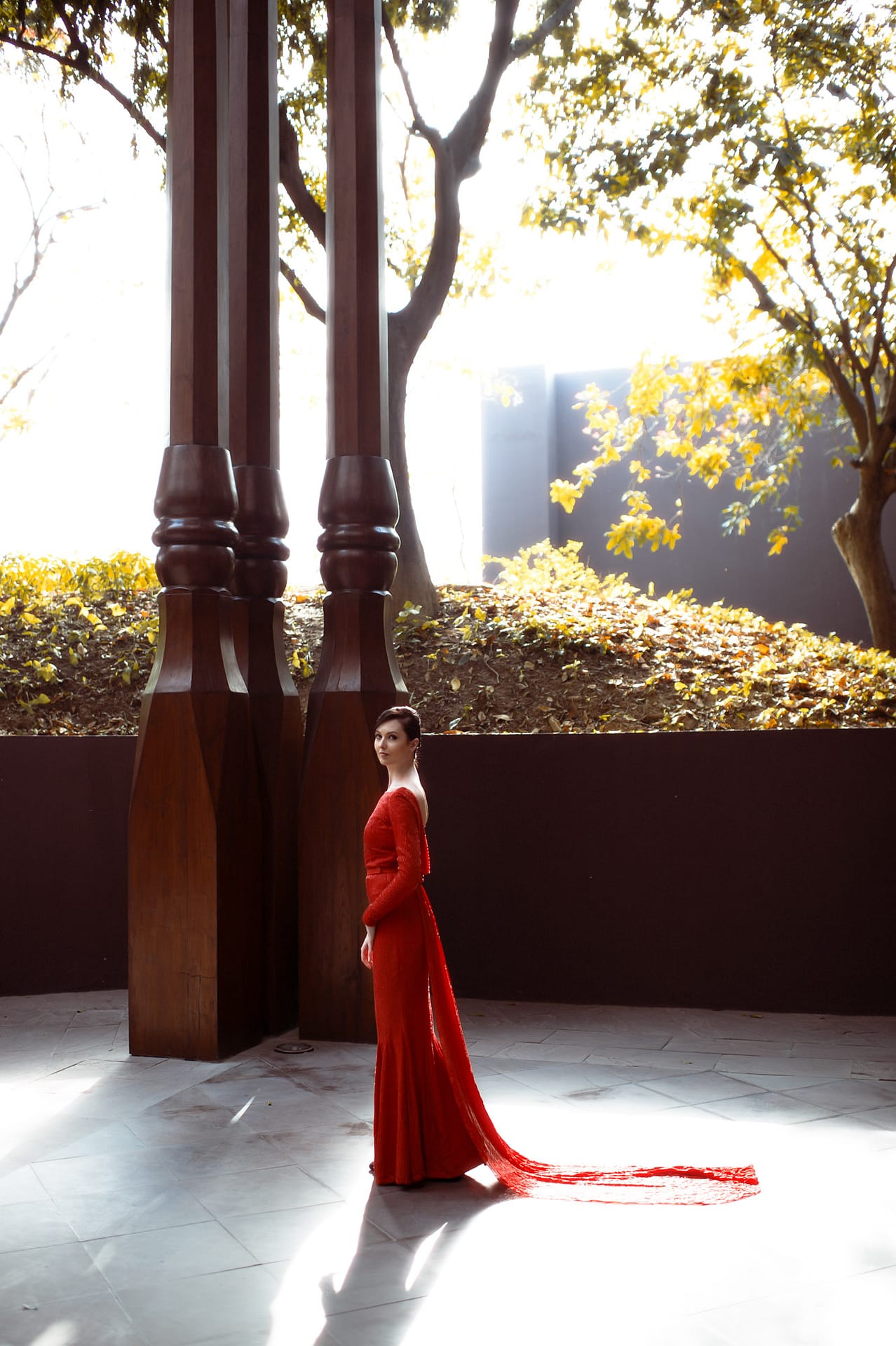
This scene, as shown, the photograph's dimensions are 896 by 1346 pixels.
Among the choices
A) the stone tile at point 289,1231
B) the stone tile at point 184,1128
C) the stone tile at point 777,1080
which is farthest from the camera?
the stone tile at point 777,1080

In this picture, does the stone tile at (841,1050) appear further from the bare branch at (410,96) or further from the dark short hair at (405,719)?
the bare branch at (410,96)

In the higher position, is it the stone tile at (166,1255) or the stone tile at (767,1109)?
the stone tile at (166,1255)

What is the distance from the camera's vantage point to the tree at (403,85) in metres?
9.74

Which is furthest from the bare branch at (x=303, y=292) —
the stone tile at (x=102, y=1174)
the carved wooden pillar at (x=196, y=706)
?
the stone tile at (x=102, y=1174)

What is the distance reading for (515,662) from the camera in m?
9.21

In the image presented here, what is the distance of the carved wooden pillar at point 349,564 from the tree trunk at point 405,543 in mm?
3703

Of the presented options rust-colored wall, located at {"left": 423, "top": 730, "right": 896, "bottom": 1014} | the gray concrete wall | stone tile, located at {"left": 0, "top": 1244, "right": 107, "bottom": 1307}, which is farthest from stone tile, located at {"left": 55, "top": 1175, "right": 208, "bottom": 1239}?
the gray concrete wall

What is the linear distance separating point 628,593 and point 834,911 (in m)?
5.14

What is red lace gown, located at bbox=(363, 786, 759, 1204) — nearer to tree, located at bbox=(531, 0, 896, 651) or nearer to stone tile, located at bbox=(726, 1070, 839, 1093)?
stone tile, located at bbox=(726, 1070, 839, 1093)

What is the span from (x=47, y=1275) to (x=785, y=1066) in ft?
12.0

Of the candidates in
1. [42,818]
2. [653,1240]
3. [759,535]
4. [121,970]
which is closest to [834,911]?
[653,1240]

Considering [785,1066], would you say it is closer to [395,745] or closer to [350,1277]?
[395,745]

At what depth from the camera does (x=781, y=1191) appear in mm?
3807

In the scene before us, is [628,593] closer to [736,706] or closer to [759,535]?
[736,706]
